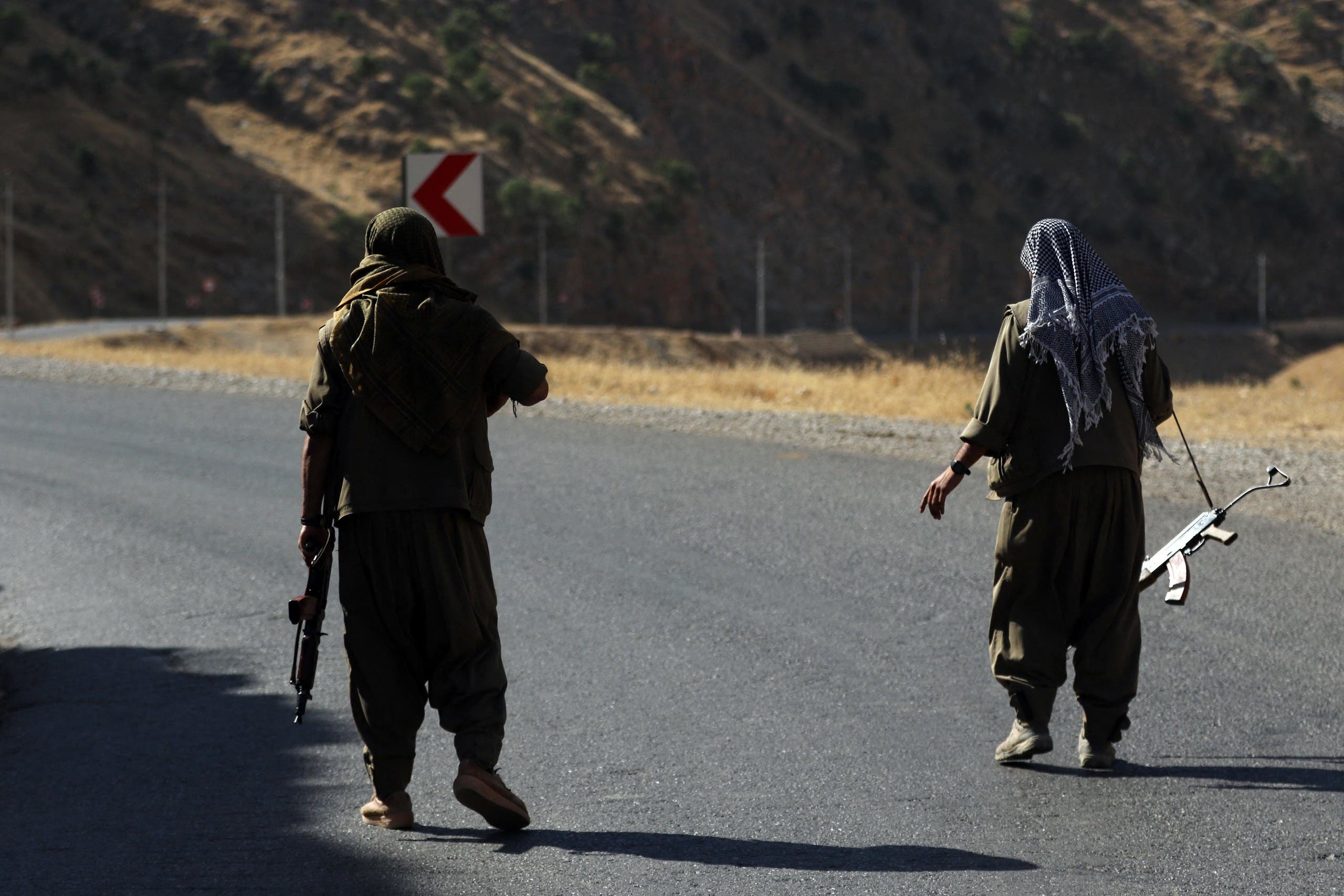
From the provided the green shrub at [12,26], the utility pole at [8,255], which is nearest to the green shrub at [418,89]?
the green shrub at [12,26]

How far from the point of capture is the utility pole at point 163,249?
48.4 meters

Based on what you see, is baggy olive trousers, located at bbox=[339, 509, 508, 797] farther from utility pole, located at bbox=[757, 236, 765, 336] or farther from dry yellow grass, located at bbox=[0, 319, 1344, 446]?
utility pole, located at bbox=[757, 236, 765, 336]

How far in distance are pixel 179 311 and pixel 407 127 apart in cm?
1656

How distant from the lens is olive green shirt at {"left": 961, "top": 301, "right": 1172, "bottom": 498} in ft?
16.4

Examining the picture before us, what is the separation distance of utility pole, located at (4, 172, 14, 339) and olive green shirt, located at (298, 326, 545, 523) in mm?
36146

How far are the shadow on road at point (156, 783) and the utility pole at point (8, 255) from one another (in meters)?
33.8

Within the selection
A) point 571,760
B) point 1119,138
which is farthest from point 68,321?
point 1119,138

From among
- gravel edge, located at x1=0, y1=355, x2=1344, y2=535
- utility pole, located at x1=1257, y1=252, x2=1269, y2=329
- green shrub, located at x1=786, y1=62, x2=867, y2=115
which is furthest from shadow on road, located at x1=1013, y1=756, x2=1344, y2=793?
green shrub, located at x1=786, y1=62, x2=867, y2=115

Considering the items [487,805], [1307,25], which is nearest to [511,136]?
[487,805]

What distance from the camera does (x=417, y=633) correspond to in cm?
446

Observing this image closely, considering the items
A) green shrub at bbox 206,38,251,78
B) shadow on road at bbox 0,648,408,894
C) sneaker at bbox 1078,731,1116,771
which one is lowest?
shadow on road at bbox 0,648,408,894

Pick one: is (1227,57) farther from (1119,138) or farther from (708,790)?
(708,790)

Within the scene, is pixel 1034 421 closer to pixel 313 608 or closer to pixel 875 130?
pixel 313 608

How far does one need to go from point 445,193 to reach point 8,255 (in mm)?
37403
